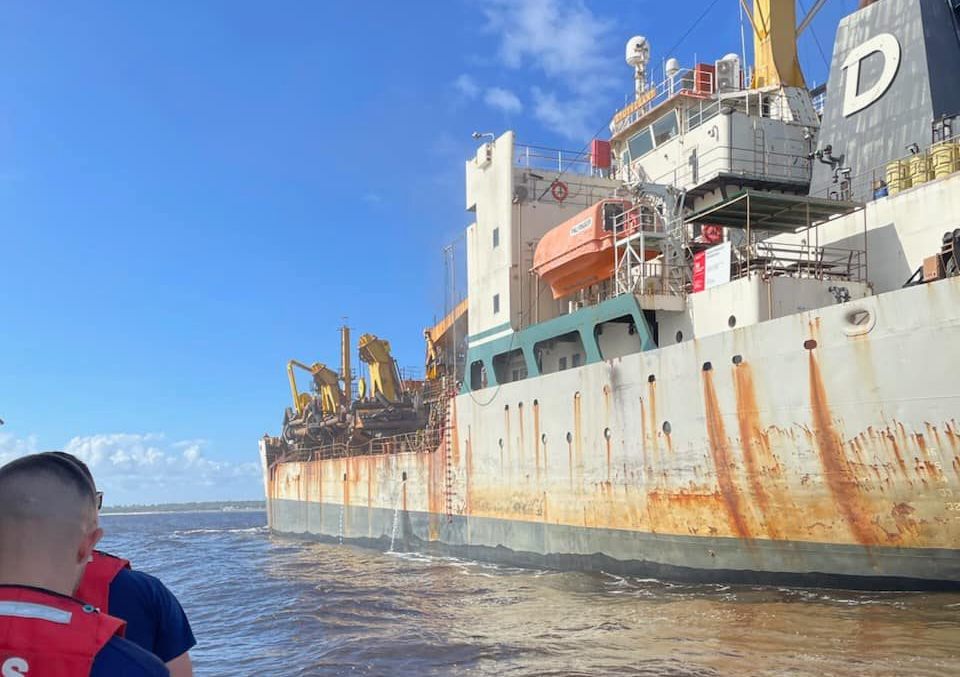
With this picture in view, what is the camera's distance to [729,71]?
23359 mm

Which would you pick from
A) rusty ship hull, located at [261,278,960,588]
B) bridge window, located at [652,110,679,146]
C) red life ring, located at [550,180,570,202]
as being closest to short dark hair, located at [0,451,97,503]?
rusty ship hull, located at [261,278,960,588]

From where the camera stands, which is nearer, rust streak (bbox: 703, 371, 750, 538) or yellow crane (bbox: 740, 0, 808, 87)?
rust streak (bbox: 703, 371, 750, 538)

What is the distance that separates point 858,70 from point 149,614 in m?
16.4

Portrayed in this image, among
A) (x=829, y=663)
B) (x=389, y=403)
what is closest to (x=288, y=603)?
(x=829, y=663)

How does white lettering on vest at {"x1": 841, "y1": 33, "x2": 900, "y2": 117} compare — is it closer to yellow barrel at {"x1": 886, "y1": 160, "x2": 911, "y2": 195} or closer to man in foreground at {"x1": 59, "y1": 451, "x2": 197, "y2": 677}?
yellow barrel at {"x1": 886, "y1": 160, "x2": 911, "y2": 195}

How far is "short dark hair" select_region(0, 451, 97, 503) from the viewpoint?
2111mm

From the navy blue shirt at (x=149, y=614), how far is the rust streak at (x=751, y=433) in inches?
417

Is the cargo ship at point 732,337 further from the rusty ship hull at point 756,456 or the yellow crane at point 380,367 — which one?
the yellow crane at point 380,367

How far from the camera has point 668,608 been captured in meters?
11.4

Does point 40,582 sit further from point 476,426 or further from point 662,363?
point 476,426

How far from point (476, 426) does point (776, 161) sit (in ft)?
31.9

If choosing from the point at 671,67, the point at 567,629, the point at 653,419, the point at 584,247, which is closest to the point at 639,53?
the point at 671,67

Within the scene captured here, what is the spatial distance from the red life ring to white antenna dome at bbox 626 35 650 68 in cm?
709

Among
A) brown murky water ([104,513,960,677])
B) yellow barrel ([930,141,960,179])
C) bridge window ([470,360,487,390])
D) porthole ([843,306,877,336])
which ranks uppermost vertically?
yellow barrel ([930,141,960,179])
